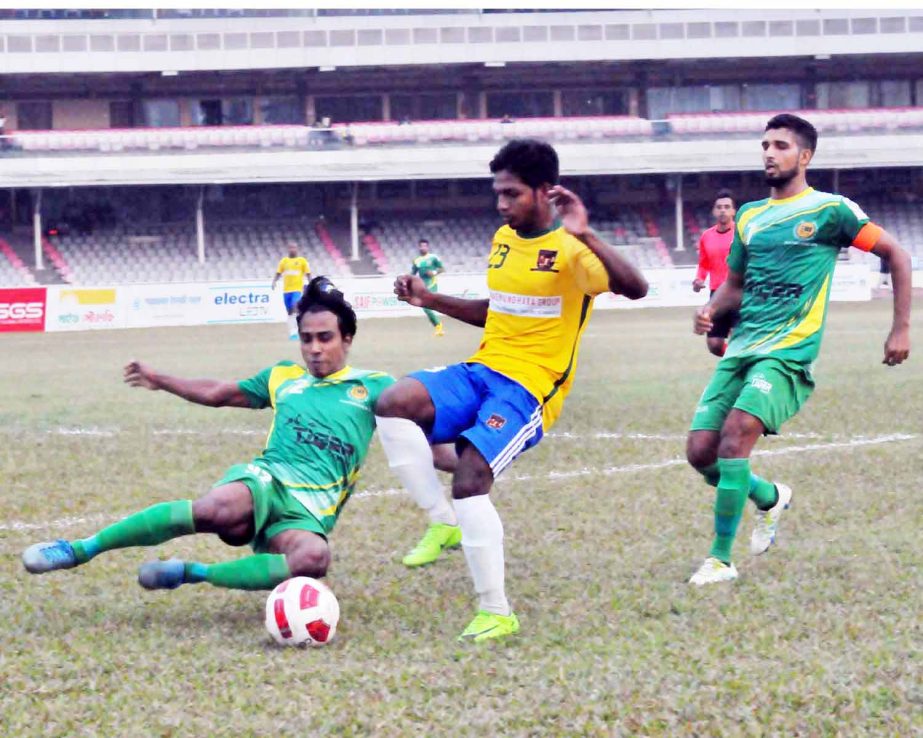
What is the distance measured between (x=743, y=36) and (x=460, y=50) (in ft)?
33.0

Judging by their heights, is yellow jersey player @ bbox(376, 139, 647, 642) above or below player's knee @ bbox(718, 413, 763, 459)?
above

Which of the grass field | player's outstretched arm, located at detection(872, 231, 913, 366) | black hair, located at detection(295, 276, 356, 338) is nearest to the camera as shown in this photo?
the grass field

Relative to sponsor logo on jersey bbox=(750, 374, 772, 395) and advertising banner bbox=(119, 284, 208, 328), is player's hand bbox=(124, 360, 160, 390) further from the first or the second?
advertising banner bbox=(119, 284, 208, 328)

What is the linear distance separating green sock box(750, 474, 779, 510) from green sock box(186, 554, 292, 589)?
7.47 feet

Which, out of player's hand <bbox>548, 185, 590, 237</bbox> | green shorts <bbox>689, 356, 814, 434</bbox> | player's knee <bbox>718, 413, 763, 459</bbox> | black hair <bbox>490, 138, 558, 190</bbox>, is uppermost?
black hair <bbox>490, 138, 558, 190</bbox>

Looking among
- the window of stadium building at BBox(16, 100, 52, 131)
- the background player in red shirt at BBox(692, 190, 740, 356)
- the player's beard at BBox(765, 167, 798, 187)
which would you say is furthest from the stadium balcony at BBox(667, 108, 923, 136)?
the player's beard at BBox(765, 167, 798, 187)

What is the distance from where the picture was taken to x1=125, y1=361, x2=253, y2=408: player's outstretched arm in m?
5.35

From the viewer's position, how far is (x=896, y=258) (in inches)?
218

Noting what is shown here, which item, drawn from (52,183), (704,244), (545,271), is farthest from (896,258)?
(52,183)

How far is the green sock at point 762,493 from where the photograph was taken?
19.7 feet

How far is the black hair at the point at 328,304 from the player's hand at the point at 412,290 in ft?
1.02

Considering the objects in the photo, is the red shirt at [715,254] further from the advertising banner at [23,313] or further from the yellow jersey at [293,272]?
the advertising banner at [23,313]

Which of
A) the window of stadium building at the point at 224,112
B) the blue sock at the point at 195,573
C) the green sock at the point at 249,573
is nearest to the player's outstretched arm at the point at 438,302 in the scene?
the green sock at the point at 249,573

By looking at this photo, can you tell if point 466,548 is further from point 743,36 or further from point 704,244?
point 743,36
